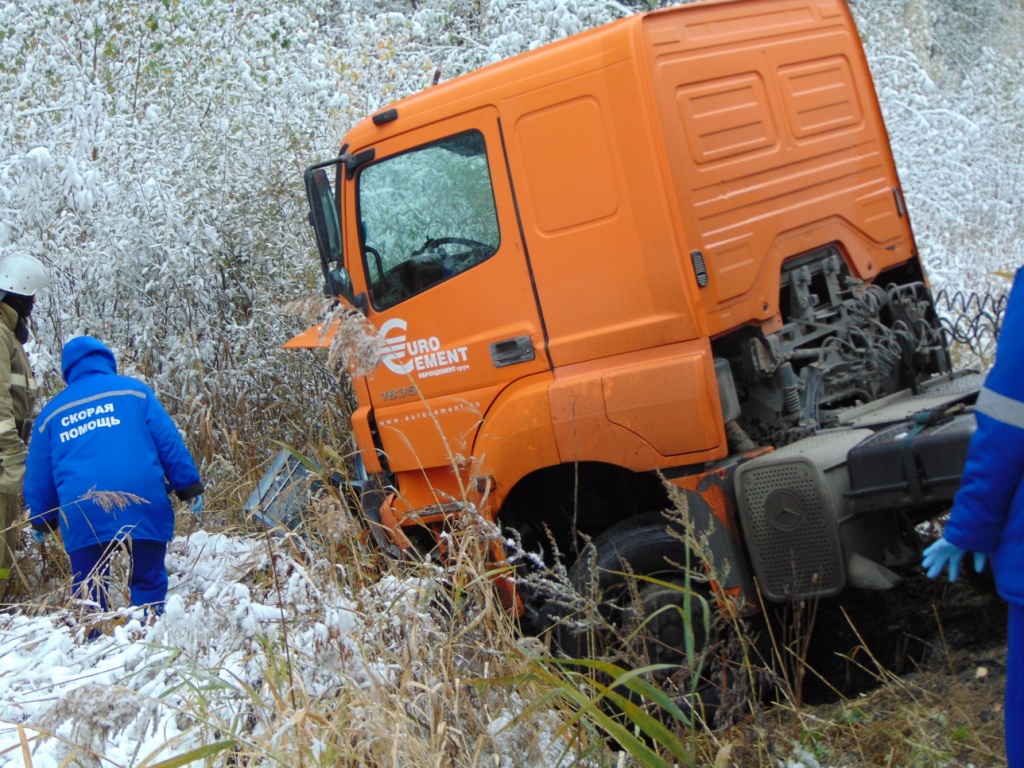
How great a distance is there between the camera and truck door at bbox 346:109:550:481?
13.8ft

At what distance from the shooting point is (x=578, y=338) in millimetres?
4055

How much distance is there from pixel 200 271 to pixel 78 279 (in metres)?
0.84

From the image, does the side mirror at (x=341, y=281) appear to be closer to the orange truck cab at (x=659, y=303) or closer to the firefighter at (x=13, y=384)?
the orange truck cab at (x=659, y=303)

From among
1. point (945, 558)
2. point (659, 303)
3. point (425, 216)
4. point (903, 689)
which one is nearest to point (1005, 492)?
point (945, 558)

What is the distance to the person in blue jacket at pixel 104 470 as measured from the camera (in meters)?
4.69

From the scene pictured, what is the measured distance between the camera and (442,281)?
14.5 feet

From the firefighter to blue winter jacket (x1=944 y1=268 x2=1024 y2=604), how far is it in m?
4.63

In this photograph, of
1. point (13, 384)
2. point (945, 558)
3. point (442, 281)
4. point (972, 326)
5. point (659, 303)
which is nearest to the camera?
point (945, 558)

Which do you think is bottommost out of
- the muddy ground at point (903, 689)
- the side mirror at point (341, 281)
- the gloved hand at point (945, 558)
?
the muddy ground at point (903, 689)

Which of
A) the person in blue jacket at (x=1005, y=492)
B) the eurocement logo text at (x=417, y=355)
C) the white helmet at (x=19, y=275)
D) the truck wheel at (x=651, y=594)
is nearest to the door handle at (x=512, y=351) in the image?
the eurocement logo text at (x=417, y=355)

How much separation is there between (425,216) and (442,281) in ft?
0.99

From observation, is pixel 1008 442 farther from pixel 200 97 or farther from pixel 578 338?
pixel 200 97

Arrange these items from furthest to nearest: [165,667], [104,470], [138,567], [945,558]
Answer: [138,567] → [104,470] → [165,667] → [945,558]

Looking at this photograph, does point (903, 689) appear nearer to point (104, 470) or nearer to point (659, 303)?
point (659, 303)
